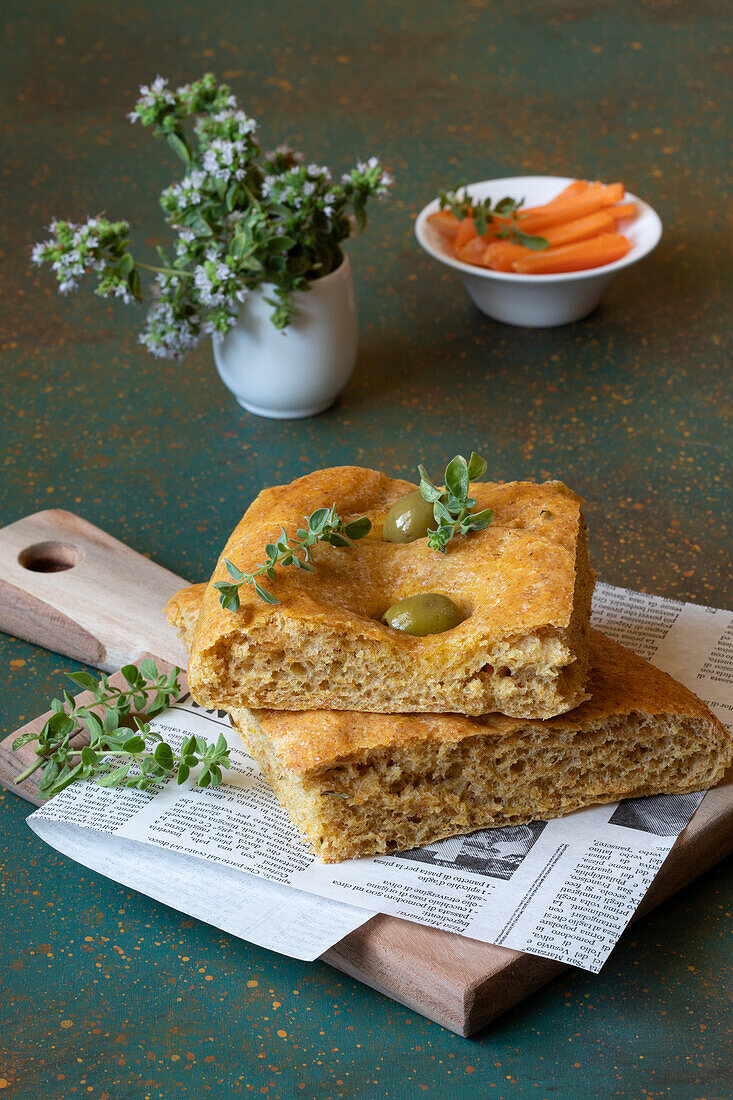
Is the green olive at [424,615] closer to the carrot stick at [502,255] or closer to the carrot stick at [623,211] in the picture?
the carrot stick at [502,255]

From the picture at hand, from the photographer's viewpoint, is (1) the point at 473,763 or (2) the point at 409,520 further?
(2) the point at 409,520

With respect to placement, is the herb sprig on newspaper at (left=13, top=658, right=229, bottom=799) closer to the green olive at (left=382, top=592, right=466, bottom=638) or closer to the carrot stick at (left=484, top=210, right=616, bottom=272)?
the green olive at (left=382, top=592, right=466, bottom=638)

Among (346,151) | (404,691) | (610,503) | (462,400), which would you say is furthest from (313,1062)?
(346,151)

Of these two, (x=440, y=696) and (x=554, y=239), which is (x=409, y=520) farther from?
(x=554, y=239)

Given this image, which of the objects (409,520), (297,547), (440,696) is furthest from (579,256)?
(440,696)

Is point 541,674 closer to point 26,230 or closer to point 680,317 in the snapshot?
point 680,317

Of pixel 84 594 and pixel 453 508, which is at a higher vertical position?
pixel 453 508

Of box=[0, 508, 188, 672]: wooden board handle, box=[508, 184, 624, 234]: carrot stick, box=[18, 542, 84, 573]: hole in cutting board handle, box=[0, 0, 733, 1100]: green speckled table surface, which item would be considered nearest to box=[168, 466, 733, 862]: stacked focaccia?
box=[0, 0, 733, 1100]: green speckled table surface
